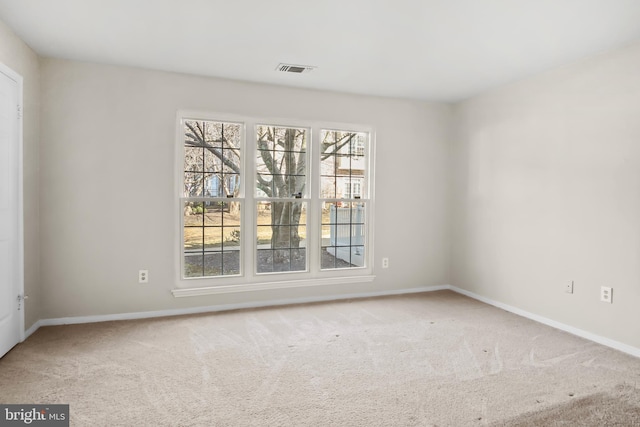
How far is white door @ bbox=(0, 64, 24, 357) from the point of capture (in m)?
2.77

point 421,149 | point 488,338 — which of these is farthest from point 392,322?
point 421,149

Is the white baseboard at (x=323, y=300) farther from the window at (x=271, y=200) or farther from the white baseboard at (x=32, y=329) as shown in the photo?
the window at (x=271, y=200)

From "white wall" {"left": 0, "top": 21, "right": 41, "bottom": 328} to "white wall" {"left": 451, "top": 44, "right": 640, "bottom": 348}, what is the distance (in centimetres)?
442

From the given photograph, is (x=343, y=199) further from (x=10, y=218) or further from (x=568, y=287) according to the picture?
(x=10, y=218)

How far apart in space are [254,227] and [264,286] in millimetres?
643

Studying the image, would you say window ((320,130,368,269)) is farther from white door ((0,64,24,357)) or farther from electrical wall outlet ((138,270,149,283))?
white door ((0,64,24,357))

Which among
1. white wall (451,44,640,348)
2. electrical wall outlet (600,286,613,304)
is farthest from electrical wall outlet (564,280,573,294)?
electrical wall outlet (600,286,613,304)

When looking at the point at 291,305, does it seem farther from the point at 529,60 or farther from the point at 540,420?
the point at 529,60

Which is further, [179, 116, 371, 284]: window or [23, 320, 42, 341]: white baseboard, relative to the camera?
[179, 116, 371, 284]: window

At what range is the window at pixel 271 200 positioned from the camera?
398 centimetres

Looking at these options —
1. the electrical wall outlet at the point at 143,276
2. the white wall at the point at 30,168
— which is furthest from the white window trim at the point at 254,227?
the white wall at the point at 30,168

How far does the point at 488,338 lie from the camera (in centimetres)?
329

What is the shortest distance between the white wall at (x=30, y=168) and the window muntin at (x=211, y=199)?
121 cm
